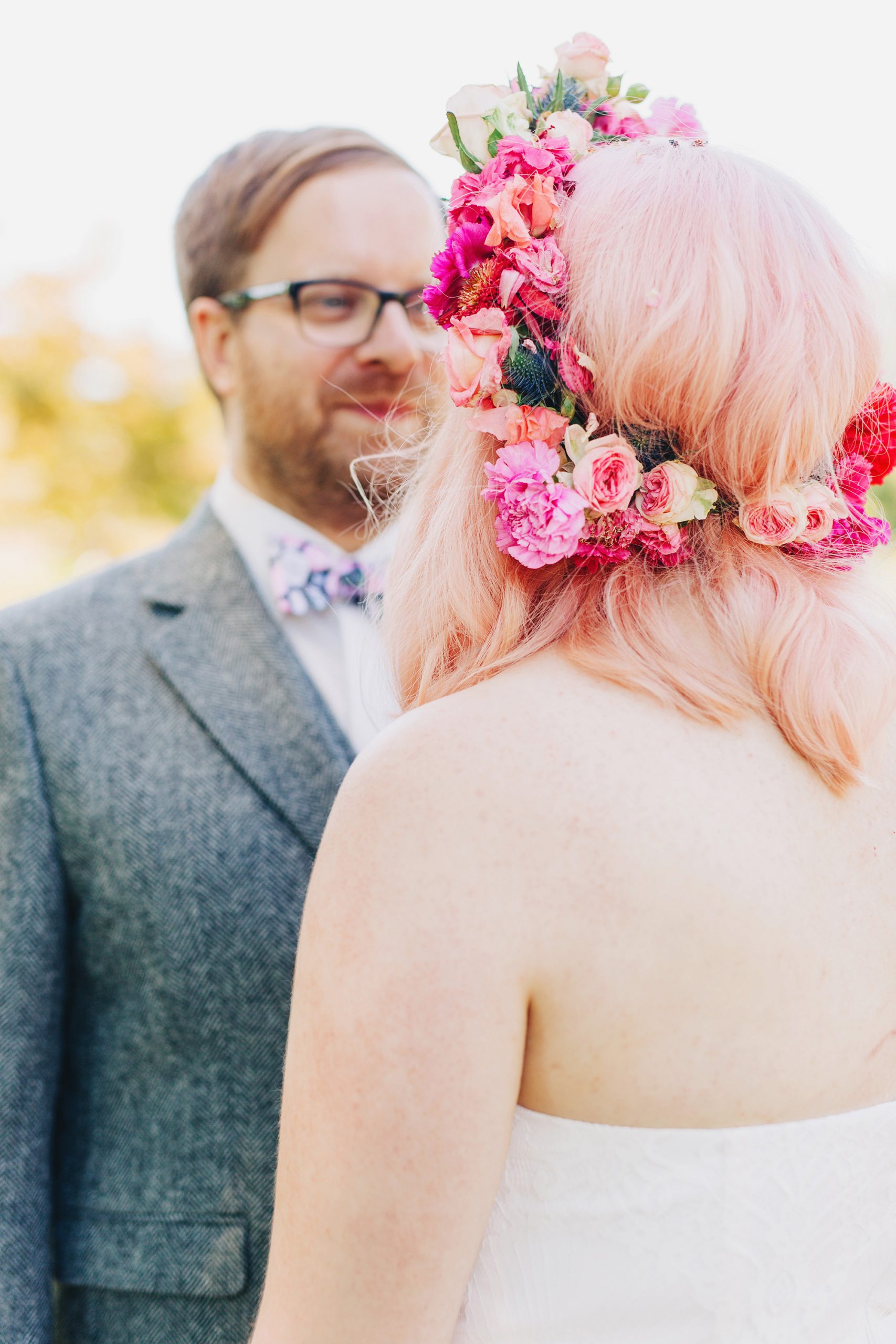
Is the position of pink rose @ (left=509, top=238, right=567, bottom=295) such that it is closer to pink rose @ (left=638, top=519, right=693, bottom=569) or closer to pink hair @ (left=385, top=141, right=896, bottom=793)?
pink hair @ (left=385, top=141, right=896, bottom=793)

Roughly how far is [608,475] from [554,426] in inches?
3.1

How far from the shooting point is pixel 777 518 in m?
1.06

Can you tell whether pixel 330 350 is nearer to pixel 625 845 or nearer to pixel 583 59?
pixel 583 59

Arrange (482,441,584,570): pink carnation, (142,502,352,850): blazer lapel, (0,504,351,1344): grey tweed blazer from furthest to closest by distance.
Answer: (142,502,352,850): blazer lapel, (0,504,351,1344): grey tweed blazer, (482,441,584,570): pink carnation

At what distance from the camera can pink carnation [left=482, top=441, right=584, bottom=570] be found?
1044 millimetres

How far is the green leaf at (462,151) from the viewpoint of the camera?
126cm

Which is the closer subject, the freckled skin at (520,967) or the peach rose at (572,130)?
the freckled skin at (520,967)

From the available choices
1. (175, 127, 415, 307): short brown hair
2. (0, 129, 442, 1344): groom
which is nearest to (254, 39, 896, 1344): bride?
(0, 129, 442, 1344): groom

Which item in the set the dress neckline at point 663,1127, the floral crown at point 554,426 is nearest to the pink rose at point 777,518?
the floral crown at point 554,426

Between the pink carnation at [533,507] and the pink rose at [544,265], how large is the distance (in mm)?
167

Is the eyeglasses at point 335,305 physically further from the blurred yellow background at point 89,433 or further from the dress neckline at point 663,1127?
the blurred yellow background at point 89,433

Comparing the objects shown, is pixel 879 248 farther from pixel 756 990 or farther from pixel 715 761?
pixel 756 990

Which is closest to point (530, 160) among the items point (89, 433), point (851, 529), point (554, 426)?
point (554, 426)

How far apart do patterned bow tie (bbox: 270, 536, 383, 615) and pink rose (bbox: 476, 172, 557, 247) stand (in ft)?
3.42
